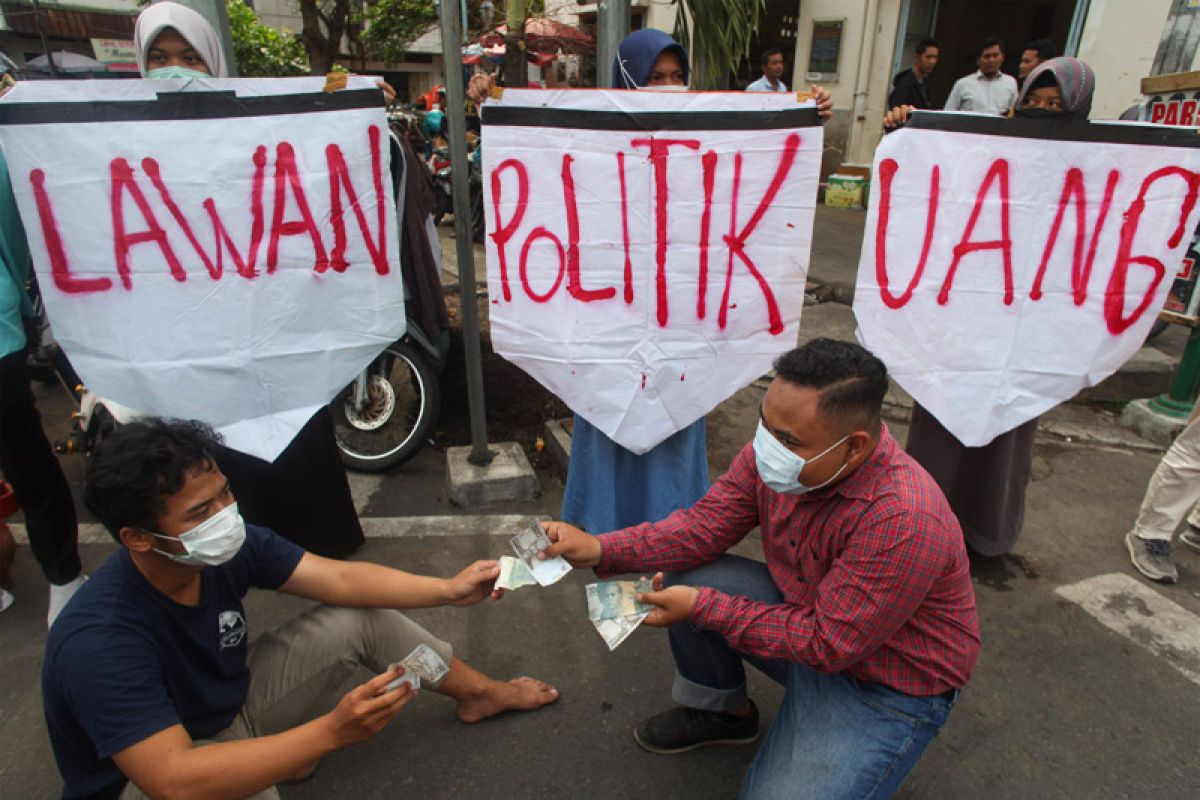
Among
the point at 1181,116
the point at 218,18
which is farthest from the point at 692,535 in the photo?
the point at 1181,116

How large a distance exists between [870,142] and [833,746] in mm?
10263

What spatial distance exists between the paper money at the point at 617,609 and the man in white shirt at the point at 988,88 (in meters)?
6.12

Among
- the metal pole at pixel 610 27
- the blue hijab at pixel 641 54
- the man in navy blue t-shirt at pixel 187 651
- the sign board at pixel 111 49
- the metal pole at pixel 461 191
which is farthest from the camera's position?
the sign board at pixel 111 49

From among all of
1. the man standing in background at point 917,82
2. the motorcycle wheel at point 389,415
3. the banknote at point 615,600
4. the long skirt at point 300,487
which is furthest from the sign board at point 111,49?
the banknote at point 615,600

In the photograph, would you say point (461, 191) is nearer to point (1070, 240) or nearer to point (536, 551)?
point (536, 551)

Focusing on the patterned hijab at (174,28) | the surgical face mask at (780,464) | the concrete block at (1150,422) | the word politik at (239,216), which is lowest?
the concrete block at (1150,422)

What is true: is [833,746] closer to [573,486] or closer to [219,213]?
[573,486]

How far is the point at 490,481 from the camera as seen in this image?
3.28 metres

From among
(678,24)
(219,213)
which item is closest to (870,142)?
(678,24)

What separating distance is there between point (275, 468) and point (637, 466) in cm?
124

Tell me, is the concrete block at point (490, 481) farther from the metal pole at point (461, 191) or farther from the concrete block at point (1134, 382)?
the concrete block at point (1134, 382)

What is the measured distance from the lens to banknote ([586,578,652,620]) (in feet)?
5.70

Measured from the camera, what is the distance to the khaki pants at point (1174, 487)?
2770mm

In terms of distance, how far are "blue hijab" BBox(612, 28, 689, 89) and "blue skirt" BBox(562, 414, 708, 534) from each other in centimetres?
113
